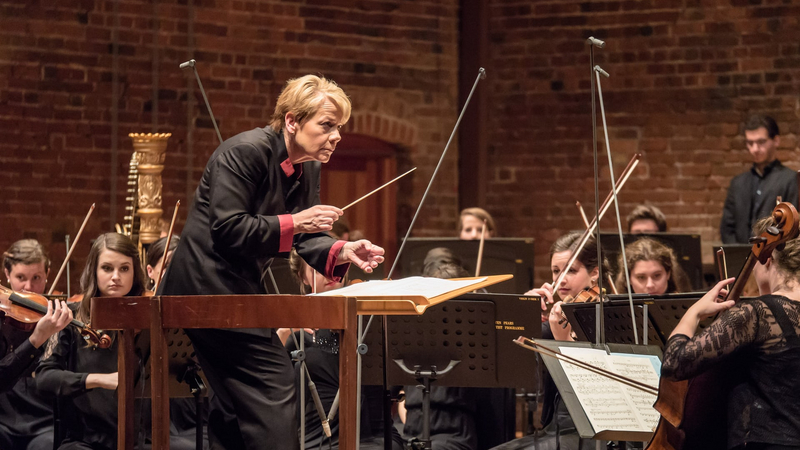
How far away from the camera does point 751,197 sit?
6230 millimetres

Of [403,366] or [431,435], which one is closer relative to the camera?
[403,366]

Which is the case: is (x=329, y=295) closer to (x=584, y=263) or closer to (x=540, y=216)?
(x=584, y=263)

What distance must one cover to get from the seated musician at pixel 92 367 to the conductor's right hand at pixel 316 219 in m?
1.56

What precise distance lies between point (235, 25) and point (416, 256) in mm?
2298

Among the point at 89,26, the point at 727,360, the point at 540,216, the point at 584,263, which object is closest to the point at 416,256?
the point at 584,263

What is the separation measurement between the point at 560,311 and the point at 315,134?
1512 mm

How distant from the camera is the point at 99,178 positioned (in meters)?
6.31

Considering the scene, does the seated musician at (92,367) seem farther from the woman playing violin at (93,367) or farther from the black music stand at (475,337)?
the black music stand at (475,337)

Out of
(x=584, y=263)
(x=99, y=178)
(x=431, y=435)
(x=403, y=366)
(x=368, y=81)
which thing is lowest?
(x=431, y=435)

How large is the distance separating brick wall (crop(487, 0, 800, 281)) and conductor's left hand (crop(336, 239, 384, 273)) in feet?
14.3

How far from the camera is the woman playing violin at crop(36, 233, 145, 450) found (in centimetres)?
386

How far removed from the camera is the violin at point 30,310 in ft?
12.5

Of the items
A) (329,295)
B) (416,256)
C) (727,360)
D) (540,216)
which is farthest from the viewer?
(540,216)

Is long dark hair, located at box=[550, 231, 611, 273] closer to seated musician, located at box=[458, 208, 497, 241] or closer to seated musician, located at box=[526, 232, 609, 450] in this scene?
seated musician, located at box=[526, 232, 609, 450]
